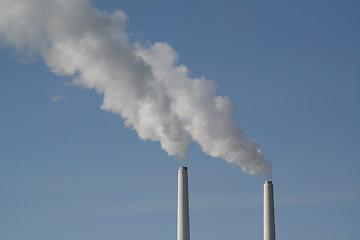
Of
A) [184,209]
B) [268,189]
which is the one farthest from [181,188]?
[268,189]

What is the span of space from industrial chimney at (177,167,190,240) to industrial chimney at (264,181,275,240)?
21.4 ft

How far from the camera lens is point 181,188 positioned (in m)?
48.9

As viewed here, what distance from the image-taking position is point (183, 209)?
4859 centimetres

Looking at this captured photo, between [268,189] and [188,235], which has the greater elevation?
[268,189]

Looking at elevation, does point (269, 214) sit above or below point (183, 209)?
below

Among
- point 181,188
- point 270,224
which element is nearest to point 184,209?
point 181,188

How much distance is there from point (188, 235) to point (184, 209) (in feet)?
6.76

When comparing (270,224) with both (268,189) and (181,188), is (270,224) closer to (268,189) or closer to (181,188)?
(268,189)

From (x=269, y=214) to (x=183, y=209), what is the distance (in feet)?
23.5

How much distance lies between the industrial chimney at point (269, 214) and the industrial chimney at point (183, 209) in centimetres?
652

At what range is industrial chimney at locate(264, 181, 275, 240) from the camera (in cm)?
4953

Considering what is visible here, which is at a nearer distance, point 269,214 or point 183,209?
point 183,209

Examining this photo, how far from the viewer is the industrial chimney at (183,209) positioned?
4822 cm

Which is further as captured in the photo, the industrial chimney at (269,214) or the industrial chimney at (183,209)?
the industrial chimney at (269,214)
